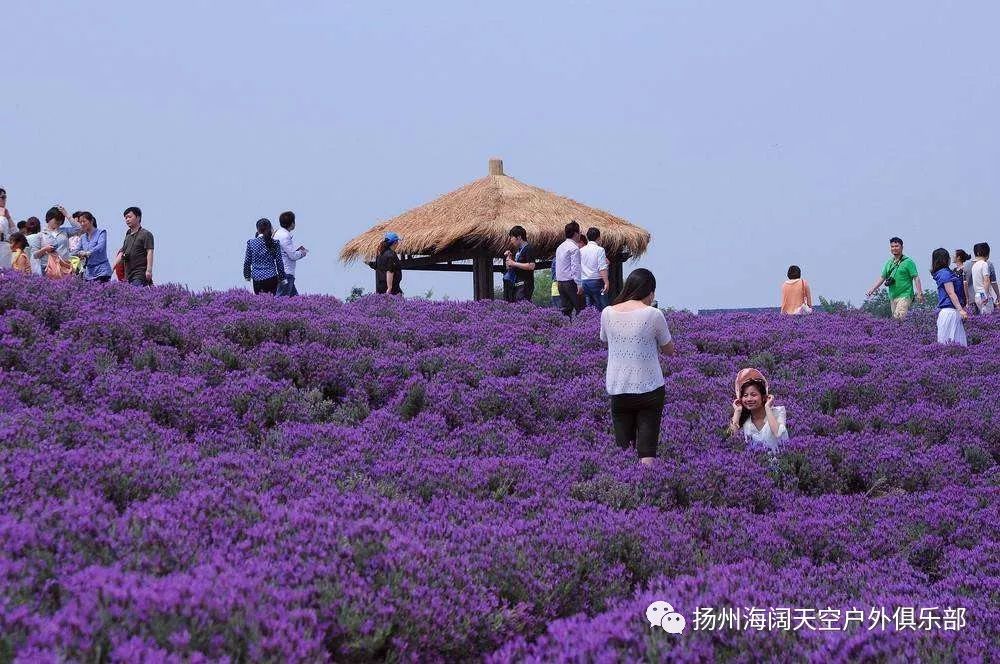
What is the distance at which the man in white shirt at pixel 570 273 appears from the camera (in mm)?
20094

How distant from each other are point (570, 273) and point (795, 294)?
548cm

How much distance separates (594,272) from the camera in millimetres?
19969

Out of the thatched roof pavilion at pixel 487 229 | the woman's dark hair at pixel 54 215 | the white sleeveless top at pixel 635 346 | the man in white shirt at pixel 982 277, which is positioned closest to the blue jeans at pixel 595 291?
the man in white shirt at pixel 982 277

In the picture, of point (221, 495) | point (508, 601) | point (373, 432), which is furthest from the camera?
point (373, 432)

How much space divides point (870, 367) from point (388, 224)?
1958 cm

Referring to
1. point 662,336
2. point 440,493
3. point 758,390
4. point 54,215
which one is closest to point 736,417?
point 758,390

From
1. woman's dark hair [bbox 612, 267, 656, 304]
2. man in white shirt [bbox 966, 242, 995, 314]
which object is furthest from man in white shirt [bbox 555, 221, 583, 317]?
woman's dark hair [bbox 612, 267, 656, 304]

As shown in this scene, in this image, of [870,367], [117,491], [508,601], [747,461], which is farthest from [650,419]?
[870,367]

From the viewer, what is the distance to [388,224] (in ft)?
103

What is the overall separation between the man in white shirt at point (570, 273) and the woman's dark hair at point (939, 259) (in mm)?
6631

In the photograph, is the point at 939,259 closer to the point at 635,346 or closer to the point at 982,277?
the point at 982,277

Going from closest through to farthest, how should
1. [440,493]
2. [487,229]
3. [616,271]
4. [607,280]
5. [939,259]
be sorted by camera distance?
[440,493], [939,259], [607,280], [487,229], [616,271]

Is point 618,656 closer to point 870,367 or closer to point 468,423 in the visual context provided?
point 468,423

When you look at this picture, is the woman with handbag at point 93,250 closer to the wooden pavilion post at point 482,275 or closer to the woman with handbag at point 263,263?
the woman with handbag at point 263,263
